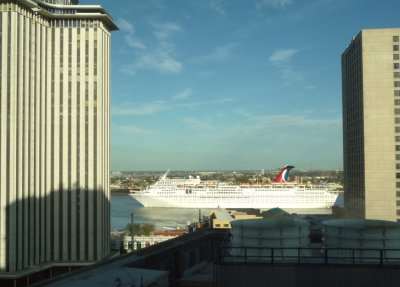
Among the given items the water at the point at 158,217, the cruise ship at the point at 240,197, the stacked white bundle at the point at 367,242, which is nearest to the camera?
the stacked white bundle at the point at 367,242

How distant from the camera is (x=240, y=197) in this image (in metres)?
129

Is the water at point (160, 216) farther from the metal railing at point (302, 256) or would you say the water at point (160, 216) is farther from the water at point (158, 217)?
the metal railing at point (302, 256)

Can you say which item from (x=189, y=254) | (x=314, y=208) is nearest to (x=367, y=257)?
(x=189, y=254)

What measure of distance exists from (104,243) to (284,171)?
3611 inches

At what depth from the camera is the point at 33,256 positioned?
49375 mm

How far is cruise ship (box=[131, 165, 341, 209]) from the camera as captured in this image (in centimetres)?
12781

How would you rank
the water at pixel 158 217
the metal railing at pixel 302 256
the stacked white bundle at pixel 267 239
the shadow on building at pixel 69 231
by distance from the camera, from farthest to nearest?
the water at pixel 158 217
the shadow on building at pixel 69 231
the stacked white bundle at pixel 267 239
the metal railing at pixel 302 256

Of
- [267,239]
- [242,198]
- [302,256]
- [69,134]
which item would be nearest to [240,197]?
[242,198]

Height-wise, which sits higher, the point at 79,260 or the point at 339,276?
the point at 339,276

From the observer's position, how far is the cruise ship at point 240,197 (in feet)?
419

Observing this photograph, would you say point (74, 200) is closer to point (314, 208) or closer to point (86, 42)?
point (86, 42)

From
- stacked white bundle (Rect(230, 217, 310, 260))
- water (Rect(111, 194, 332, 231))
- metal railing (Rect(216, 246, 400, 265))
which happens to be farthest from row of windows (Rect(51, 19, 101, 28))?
metal railing (Rect(216, 246, 400, 265))

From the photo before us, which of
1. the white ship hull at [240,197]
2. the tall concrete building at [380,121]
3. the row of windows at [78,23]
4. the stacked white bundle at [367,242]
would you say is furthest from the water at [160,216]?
the stacked white bundle at [367,242]

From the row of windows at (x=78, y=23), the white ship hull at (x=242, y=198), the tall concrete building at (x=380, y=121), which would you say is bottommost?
the white ship hull at (x=242, y=198)
